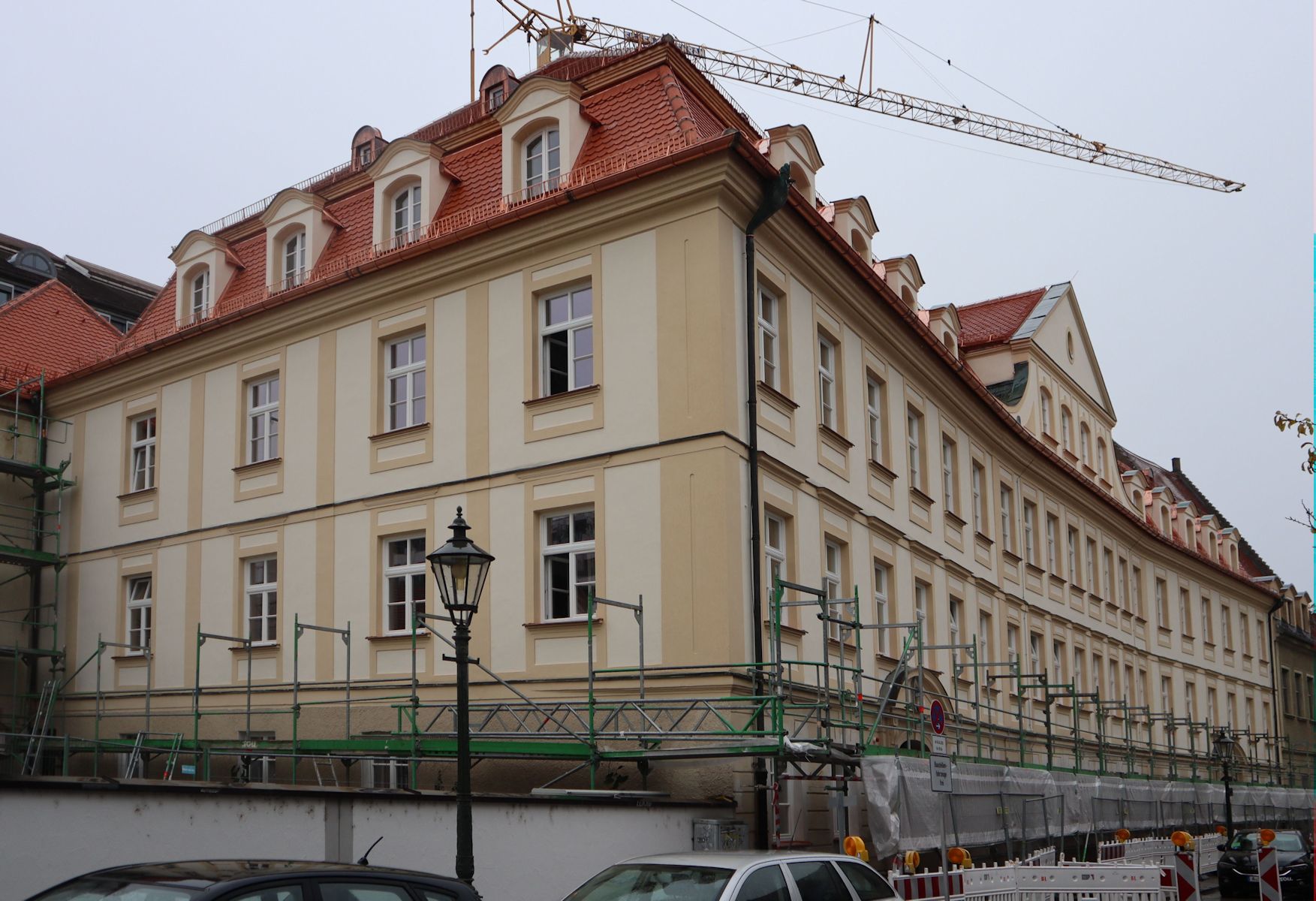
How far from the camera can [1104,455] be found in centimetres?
4422

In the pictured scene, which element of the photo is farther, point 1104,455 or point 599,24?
point 599,24

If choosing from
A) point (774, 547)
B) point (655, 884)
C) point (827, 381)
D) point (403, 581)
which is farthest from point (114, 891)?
point (827, 381)

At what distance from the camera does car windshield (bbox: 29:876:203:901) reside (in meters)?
7.38

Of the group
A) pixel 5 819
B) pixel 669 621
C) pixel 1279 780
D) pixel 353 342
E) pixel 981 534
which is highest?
pixel 353 342

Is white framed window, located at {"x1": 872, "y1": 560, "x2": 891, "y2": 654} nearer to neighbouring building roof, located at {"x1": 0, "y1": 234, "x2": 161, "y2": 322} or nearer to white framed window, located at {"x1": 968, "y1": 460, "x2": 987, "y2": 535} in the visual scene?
white framed window, located at {"x1": 968, "y1": 460, "x2": 987, "y2": 535}

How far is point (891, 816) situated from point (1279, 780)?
38.7 metres

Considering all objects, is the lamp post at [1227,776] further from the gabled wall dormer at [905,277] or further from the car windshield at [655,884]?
the car windshield at [655,884]

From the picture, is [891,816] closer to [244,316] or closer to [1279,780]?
[244,316]

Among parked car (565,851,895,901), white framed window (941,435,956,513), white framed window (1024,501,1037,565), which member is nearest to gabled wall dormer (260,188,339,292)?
white framed window (941,435,956,513)

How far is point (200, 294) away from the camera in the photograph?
93.6 feet

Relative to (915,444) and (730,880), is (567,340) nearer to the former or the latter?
(915,444)

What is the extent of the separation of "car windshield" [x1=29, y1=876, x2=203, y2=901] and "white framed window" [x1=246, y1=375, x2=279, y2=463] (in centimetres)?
1809

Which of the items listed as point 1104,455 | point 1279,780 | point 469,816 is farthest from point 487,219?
point 1279,780

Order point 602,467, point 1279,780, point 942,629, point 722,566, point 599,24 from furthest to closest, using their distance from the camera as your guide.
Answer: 1. point 1279,780
2. point 599,24
3. point 942,629
4. point 602,467
5. point 722,566
